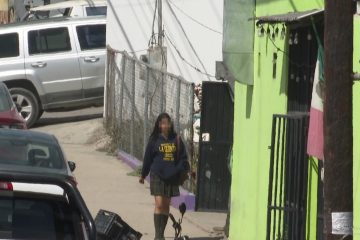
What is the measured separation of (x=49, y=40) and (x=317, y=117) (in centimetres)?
1420

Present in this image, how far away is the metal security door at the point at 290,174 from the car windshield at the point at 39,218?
3.91 metres

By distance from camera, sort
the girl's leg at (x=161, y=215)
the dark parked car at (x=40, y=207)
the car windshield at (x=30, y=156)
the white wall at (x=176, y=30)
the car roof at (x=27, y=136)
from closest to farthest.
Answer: the dark parked car at (x=40, y=207), the car windshield at (x=30, y=156), the car roof at (x=27, y=136), the girl's leg at (x=161, y=215), the white wall at (x=176, y=30)

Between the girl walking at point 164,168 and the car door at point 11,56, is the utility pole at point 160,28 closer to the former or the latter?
the car door at point 11,56

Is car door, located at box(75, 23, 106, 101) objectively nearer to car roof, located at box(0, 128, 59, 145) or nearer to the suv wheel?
the suv wheel

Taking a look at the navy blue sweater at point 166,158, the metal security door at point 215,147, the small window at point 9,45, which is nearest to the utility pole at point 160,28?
the small window at point 9,45

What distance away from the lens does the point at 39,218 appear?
7.61 meters

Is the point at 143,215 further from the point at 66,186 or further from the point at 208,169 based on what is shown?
the point at 66,186

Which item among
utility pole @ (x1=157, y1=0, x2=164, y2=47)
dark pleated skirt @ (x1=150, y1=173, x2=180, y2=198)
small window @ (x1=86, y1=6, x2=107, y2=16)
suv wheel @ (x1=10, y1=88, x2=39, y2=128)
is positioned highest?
small window @ (x1=86, y1=6, x2=107, y2=16)

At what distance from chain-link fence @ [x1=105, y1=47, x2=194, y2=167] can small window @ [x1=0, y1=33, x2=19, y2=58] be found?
203 centimetres

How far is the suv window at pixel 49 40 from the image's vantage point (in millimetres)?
23469

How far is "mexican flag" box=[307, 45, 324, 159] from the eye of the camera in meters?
10.1

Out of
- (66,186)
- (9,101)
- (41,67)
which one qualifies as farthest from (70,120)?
(66,186)

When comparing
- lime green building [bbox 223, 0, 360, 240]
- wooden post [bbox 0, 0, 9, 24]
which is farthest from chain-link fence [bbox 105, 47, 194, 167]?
wooden post [bbox 0, 0, 9, 24]

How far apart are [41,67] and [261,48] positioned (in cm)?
1139
